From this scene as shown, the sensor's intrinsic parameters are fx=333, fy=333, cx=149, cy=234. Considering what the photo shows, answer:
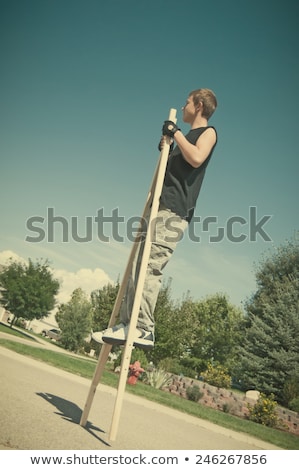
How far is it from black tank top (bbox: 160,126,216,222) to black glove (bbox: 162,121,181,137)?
11.7 inches

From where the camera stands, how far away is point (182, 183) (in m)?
2.99

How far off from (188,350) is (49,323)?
48.0 metres

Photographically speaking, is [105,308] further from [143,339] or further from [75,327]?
[143,339]

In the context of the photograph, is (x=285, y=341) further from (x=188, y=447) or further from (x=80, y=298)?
(x=80, y=298)

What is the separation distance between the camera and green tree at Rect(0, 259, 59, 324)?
32906 millimetres

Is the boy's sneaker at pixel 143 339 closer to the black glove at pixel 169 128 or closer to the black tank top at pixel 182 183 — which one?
the black tank top at pixel 182 183

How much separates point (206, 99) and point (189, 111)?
196 mm

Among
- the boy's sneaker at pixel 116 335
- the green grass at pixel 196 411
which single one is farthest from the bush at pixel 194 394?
the boy's sneaker at pixel 116 335

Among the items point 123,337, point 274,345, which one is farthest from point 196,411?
point 274,345

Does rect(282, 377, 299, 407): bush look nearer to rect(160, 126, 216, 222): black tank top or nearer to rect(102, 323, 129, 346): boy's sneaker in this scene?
rect(160, 126, 216, 222): black tank top

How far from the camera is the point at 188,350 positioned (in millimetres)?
44500

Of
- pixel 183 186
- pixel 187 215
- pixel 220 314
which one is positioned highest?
pixel 220 314

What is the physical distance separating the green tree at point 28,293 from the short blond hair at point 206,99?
32656 millimetres
